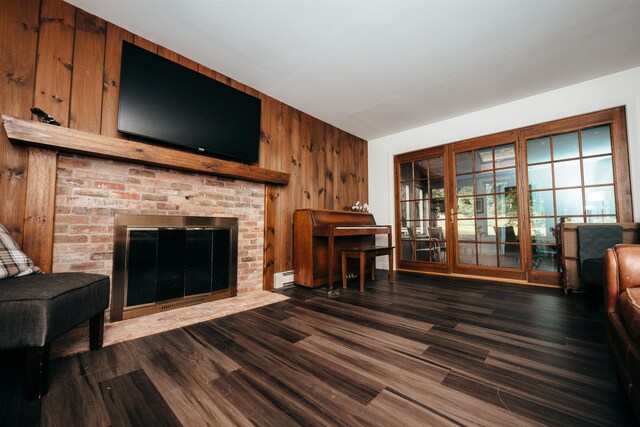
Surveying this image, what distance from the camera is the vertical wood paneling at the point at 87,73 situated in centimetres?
203

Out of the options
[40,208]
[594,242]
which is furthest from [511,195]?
[40,208]

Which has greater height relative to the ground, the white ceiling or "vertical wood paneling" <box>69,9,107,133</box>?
the white ceiling

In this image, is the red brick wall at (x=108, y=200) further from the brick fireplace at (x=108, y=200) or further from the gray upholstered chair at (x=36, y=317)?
the gray upholstered chair at (x=36, y=317)

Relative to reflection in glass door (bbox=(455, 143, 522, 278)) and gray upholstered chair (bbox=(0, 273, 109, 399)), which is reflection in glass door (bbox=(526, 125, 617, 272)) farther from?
gray upholstered chair (bbox=(0, 273, 109, 399))

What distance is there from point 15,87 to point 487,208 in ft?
16.9

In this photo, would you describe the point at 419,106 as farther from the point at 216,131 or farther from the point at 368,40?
the point at 216,131

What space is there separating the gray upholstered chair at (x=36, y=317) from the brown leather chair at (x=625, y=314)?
2.20 meters

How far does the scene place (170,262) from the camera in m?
2.40

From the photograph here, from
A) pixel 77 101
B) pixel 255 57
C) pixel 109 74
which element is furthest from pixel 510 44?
pixel 77 101

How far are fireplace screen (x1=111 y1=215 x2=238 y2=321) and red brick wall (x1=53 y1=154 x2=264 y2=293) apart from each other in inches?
3.9

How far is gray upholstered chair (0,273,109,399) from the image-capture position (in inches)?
43.1

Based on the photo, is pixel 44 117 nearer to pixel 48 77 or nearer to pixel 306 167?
pixel 48 77

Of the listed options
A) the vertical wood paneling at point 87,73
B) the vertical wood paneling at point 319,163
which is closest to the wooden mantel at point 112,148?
the vertical wood paneling at point 87,73

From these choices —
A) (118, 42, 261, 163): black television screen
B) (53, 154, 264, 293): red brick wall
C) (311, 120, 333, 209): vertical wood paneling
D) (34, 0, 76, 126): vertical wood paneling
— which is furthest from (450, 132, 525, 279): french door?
(34, 0, 76, 126): vertical wood paneling
